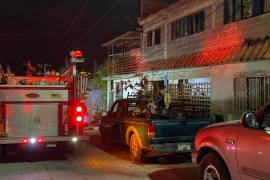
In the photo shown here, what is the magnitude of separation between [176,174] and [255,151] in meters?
4.07

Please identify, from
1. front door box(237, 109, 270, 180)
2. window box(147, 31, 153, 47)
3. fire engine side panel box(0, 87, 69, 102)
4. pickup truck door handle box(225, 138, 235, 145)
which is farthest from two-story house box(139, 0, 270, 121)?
front door box(237, 109, 270, 180)

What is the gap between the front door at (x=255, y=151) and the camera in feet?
18.9

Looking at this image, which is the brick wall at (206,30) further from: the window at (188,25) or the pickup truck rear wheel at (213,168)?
the pickup truck rear wheel at (213,168)

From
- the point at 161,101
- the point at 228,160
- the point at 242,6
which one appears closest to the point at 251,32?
the point at 242,6

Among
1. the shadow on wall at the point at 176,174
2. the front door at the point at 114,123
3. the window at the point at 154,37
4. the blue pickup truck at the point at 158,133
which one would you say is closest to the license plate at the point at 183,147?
the blue pickup truck at the point at 158,133

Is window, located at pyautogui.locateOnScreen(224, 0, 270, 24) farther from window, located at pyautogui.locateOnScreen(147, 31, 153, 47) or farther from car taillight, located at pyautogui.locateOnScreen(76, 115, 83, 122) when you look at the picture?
window, located at pyautogui.locateOnScreen(147, 31, 153, 47)

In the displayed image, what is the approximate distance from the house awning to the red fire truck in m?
6.55

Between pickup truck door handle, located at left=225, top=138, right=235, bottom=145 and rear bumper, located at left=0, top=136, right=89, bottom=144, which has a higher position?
pickup truck door handle, located at left=225, top=138, right=235, bottom=145

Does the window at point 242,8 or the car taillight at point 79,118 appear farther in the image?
the window at point 242,8

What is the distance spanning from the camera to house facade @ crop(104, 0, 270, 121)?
1648 cm

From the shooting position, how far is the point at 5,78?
11.3 meters

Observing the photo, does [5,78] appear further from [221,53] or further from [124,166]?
[221,53]

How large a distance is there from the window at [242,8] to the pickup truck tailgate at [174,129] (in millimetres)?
7131

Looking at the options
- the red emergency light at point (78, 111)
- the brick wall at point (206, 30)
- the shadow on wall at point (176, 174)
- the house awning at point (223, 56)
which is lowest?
the shadow on wall at point (176, 174)
